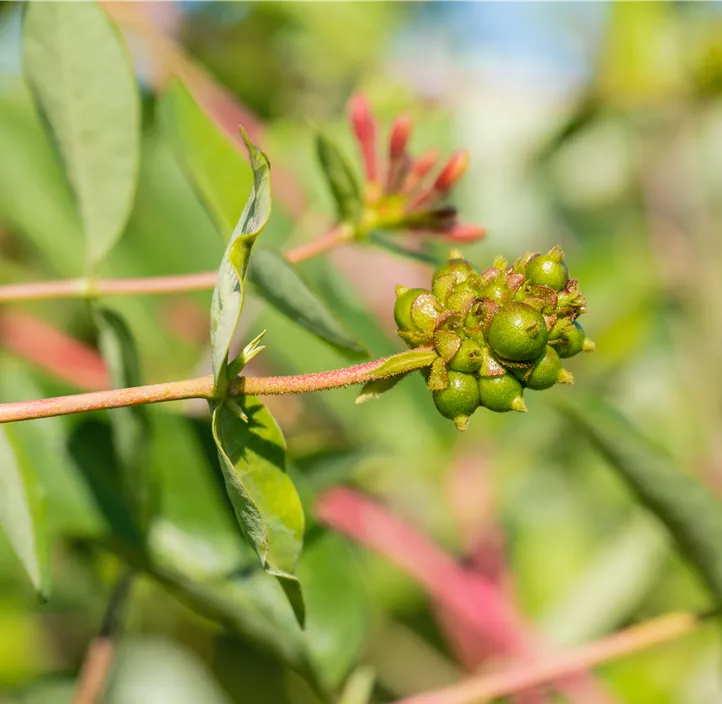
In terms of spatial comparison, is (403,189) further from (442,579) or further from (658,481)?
(442,579)

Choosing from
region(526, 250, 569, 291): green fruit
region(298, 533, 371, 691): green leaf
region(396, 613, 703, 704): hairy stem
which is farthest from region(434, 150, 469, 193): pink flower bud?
region(396, 613, 703, 704): hairy stem

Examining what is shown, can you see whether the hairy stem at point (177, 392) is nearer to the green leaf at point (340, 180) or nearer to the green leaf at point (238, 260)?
the green leaf at point (238, 260)

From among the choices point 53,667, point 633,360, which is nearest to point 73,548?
point 53,667

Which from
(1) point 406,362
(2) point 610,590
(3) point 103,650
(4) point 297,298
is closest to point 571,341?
(1) point 406,362

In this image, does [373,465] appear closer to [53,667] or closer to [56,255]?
[56,255]

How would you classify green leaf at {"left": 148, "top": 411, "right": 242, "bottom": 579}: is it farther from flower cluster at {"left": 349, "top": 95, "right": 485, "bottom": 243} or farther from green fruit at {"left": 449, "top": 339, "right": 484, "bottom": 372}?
green fruit at {"left": 449, "top": 339, "right": 484, "bottom": 372}

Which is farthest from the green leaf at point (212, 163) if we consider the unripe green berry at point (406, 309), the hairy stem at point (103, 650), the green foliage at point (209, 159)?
the hairy stem at point (103, 650)
